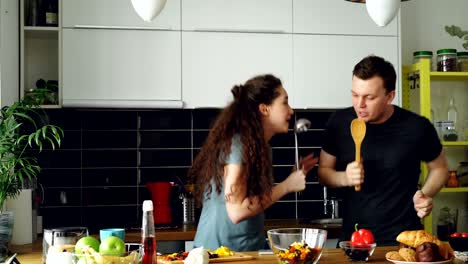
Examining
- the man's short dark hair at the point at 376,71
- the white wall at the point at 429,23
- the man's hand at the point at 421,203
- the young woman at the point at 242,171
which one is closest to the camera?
the young woman at the point at 242,171

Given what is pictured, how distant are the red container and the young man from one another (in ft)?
4.15

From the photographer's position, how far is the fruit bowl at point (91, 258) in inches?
68.4

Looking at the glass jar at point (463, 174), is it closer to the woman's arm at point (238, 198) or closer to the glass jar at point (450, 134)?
the glass jar at point (450, 134)

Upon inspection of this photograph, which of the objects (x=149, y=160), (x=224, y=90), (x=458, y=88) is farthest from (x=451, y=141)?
(x=149, y=160)

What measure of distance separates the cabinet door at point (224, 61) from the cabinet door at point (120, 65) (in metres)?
0.08

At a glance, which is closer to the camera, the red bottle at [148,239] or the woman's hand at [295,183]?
the red bottle at [148,239]

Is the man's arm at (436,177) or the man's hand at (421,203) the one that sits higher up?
the man's arm at (436,177)

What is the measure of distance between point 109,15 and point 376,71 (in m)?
1.66

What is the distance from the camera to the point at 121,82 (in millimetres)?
4070

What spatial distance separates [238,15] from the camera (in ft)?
13.8

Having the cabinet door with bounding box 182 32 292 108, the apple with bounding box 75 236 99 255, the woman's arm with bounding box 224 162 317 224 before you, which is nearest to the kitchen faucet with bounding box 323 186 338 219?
the cabinet door with bounding box 182 32 292 108

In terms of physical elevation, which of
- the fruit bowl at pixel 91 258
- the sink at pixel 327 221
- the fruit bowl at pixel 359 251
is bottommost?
the sink at pixel 327 221

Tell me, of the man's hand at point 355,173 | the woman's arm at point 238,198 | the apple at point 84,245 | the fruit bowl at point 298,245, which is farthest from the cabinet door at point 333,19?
the apple at point 84,245

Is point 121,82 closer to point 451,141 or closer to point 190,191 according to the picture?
point 190,191
